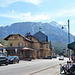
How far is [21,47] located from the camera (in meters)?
63.2

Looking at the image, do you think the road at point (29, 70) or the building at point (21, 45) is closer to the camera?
the road at point (29, 70)

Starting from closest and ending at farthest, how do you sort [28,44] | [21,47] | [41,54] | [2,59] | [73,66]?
[73,66] < [2,59] < [21,47] < [28,44] < [41,54]

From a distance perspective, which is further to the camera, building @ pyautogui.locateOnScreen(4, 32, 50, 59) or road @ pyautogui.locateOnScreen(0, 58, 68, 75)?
building @ pyautogui.locateOnScreen(4, 32, 50, 59)

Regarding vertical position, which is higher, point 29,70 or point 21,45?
point 21,45

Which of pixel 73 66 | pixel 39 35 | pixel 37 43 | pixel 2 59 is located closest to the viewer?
pixel 73 66

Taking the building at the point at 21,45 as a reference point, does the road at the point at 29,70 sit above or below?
below

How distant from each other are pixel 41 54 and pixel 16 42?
19.1 m

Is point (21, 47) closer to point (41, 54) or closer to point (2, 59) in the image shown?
point (41, 54)

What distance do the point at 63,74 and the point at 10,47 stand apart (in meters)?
50.0

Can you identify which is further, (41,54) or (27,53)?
(41,54)

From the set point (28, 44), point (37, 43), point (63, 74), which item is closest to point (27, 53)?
point (28, 44)

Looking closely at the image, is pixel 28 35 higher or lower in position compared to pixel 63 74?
higher

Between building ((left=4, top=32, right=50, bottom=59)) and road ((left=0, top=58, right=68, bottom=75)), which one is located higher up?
building ((left=4, top=32, right=50, bottom=59))

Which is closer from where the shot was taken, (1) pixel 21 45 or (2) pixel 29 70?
(2) pixel 29 70
